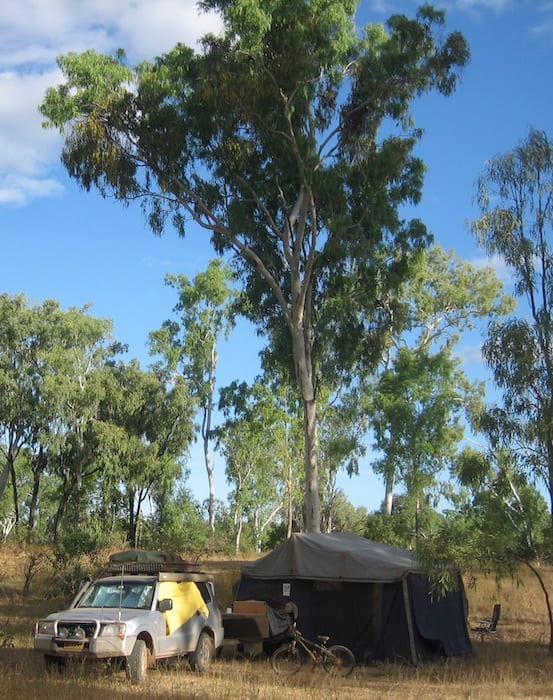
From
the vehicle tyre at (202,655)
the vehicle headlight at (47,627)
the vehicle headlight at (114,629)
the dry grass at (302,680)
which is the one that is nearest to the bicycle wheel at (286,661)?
the dry grass at (302,680)

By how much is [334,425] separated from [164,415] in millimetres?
9264

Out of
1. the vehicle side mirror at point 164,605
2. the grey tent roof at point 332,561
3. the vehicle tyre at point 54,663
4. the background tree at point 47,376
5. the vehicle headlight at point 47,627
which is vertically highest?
the background tree at point 47,376

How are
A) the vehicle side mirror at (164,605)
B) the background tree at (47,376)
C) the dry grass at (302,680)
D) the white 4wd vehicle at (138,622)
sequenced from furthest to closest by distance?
the background tree at (47,376), the vehicle side mirror at (164,605), the white 4wd vehicle at (138,622), the dry grass at (302,680)

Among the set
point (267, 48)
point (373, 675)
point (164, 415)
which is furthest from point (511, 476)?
point (164, 415)

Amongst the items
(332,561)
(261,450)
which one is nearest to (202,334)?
(261,450)

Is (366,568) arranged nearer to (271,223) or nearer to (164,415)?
(271,223)

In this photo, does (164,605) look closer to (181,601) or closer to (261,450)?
(181,601)

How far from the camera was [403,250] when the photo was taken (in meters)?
25.4

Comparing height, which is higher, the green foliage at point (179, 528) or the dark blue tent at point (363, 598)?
the green foliage at point (179, 528)

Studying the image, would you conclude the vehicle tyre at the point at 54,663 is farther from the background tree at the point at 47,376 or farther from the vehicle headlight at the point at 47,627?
the background tree at the point at 47,376

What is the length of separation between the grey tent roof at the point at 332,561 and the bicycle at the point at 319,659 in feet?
5.88

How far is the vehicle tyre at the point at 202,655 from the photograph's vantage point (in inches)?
494

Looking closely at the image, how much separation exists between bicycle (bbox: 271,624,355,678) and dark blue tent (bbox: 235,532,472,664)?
60.7 inches

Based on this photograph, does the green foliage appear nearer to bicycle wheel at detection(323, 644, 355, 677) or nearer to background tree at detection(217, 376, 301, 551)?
background tree at detection(217, 376, 301, 551)
